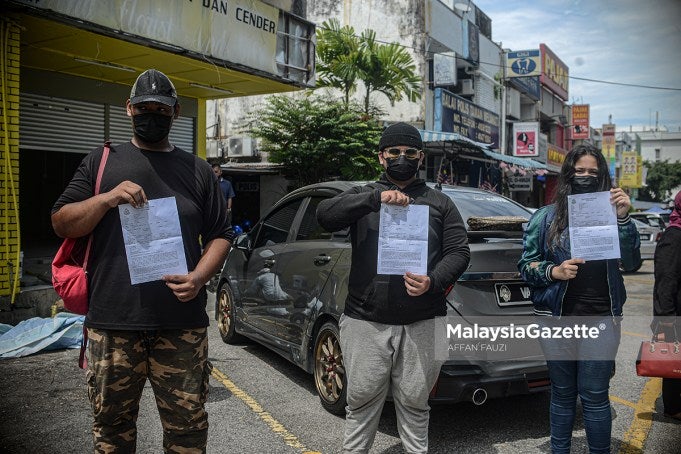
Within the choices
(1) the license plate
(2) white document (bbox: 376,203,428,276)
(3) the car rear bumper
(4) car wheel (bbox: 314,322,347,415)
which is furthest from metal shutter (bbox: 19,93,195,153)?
(2) white document (bbox: 376,203,428,276)

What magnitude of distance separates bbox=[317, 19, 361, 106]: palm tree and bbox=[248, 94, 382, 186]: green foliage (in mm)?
945

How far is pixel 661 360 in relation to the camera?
12.4 ft

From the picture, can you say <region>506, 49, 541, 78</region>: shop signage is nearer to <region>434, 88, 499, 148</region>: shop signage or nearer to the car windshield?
<region>434, 88, 499, 148</region>: shop signage

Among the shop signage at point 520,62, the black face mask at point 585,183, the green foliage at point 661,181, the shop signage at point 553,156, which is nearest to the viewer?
the black face mask at point 585,183

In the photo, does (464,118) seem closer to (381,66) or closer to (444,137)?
(381,66)

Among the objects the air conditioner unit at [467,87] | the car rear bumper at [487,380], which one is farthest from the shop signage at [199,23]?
the air conditioner unit at [467,87]

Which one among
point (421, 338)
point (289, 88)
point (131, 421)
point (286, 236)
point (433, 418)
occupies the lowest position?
point (433, 418)

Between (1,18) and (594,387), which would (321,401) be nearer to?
(594,387)

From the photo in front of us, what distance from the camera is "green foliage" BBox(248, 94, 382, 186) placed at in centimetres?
1357

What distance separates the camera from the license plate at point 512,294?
3807 mm

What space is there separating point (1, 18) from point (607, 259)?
6.53 meters

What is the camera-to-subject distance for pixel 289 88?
1028 cm

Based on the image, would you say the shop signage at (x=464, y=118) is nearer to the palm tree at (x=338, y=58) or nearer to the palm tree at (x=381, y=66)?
the palm tree at (x=381, y=66)

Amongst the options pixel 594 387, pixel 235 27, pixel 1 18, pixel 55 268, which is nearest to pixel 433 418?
pixel 594 387
